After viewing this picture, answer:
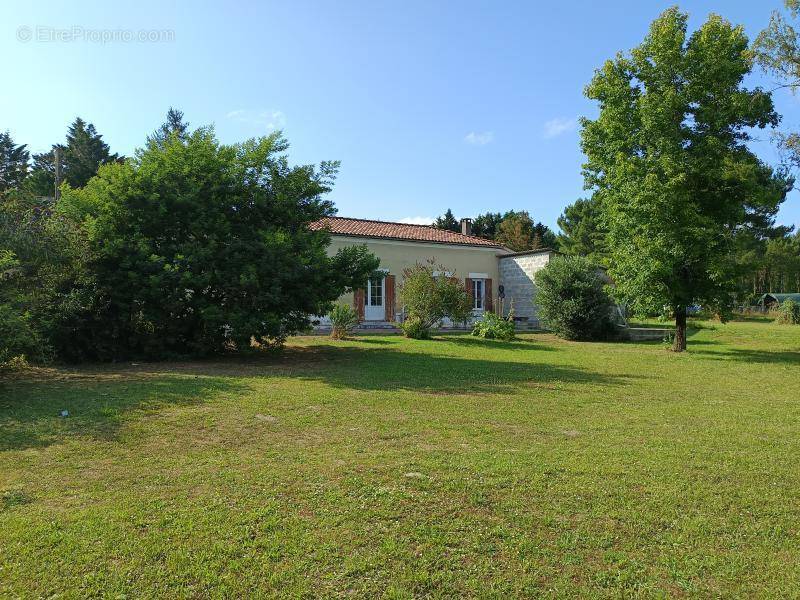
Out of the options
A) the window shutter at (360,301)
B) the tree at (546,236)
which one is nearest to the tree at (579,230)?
the tree at (546,236)

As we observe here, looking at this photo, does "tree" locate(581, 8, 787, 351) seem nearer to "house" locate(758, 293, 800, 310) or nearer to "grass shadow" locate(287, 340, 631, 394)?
"grass shadow" locate(287, 340, 631, 394)

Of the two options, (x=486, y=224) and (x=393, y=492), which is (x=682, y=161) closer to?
(x=393, y=492)

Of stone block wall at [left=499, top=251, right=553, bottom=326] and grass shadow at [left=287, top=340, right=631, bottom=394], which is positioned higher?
stone block wall at [left=499, top=251, right=553, bottom=326]

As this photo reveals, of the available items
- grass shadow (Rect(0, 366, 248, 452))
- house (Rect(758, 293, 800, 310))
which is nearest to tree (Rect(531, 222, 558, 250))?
house (Rect(758, 293, 800, 310))

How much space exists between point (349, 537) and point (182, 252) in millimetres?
8907

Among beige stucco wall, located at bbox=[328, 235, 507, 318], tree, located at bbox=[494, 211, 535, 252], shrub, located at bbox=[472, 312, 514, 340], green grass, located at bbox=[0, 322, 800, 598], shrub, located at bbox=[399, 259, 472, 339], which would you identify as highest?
tree, located at bbox=[494, 211, 535, 252]

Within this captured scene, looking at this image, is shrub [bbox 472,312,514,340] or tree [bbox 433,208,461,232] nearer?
shrub [bbox 472,312,514,340]

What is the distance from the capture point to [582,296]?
58.7ft

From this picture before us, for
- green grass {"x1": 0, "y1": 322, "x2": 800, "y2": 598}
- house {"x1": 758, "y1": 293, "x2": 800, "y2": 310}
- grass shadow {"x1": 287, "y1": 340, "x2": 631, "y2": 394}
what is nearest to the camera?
green grass {"x1": 0, "y1": 322, "x2": 800, "y2": 598}

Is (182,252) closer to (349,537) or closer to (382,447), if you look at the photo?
(382,447)

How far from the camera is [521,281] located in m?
23.7

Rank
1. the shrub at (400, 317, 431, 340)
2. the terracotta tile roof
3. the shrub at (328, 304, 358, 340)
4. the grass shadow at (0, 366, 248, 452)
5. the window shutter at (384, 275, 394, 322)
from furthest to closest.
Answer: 1. the terracotta tile roof
2. the window shutter at (384, 275, 394, 322)
3. the shrub at (400, 317, 431, 340)
4. the shrub at (328, 304, 358, 340)
5. the grass shadow at (0, 366, 248, 452)

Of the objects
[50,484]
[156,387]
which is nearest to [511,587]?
[50,484]

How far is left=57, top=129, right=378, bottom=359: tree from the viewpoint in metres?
10.4
